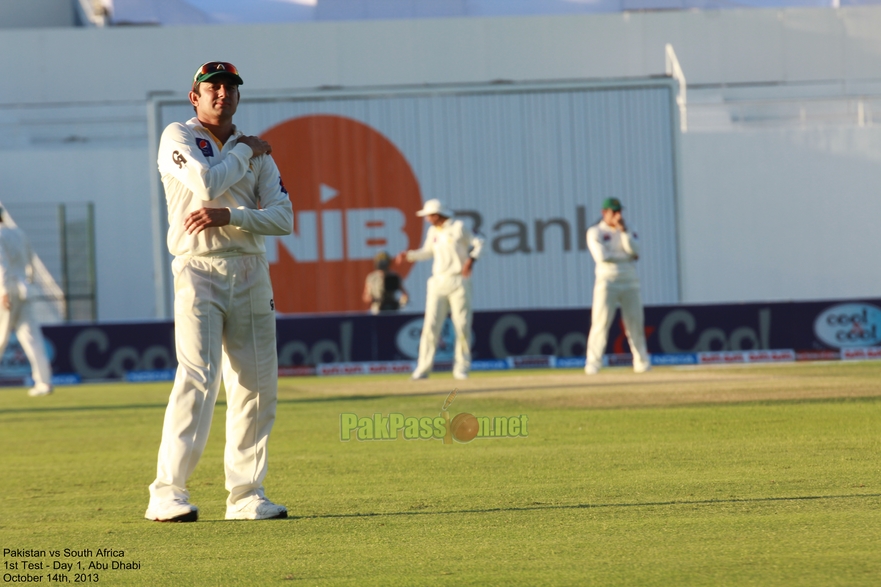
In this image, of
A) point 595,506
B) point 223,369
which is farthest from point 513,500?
point 223,369

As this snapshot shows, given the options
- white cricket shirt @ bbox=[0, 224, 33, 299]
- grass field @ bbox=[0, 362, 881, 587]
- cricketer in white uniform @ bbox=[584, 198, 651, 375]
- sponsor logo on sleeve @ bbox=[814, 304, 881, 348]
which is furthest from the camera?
sponsor logo on sleeve @ bbox=[814, 304, 881, 348]

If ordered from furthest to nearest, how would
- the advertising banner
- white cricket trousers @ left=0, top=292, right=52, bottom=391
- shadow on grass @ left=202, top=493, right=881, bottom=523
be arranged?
the advertising banner < white cricket trousers @ left=0, top=292, right=52, bottom=391 < shadow on grass @ left=202, top=493, right=881, bottom=523

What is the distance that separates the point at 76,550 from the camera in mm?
4332

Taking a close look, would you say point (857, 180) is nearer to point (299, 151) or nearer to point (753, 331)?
point (753, 331)

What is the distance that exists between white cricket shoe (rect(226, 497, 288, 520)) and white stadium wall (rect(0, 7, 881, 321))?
64.1 ft

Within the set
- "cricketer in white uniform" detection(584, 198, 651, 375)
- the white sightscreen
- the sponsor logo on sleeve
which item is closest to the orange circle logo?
the white sightscreen

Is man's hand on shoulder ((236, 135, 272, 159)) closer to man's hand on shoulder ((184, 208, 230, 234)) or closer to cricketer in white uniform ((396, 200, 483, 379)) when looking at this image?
man's hand on shoulder ((184, 208, 230, 234))

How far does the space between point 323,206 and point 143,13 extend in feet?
39.2

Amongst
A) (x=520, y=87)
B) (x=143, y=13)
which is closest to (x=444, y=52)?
(x=520, y=87)

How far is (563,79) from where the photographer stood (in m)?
25.4

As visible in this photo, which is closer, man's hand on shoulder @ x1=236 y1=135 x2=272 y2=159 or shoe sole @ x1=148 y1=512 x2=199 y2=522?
shoe sole @ x1=148 y1=512 x2=199 y2=522

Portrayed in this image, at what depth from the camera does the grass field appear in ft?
12.6

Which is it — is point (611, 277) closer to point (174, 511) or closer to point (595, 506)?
point (595, 506)

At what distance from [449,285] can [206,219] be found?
9444 mm
